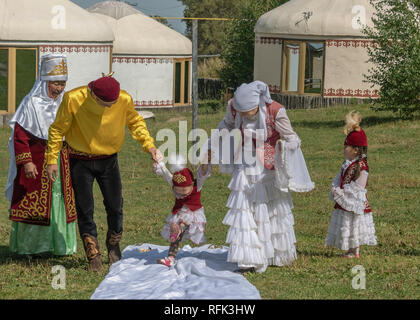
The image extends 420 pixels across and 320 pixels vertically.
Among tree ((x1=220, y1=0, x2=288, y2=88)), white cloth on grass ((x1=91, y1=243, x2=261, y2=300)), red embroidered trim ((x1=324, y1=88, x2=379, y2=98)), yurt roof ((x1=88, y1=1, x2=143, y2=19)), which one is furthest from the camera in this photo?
tree ((x1=220, y1=0, x2=288, y2=88))

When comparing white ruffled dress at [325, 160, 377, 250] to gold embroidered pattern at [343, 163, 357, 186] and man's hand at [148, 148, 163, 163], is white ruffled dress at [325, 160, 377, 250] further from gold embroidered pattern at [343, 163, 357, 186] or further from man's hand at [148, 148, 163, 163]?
man's hand at [148, 148, 163, 163]

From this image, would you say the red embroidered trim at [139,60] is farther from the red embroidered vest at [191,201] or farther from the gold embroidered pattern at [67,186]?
the red embroidered vest at [191,201]

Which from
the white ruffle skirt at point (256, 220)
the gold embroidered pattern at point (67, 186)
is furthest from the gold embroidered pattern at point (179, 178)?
the gold embroidered pattern at point (67, 186)

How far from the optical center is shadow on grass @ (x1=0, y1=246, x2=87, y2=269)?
7680mm

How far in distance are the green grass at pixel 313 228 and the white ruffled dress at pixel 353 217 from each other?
0.62 feet

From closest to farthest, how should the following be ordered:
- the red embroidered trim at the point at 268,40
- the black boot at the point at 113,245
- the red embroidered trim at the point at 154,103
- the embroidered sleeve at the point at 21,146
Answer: the black boot at the point at 113,245, the embroidered sleeve at the point at 21,146, the red embroidered trim at the point at 154,103, the red embroidered trim at the point at 268,40

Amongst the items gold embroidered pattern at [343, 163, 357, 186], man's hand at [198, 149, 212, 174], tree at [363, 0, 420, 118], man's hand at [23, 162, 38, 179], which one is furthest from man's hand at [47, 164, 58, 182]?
tree at [363, 0, 420, 118]

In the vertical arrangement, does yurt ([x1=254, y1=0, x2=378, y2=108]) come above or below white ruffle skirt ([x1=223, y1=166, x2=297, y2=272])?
above

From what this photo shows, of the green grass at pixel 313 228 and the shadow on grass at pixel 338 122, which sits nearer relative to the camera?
the green grass at pixel 313 228

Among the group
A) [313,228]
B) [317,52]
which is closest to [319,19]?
[317,52]

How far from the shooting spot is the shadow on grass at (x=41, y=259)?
7.68m

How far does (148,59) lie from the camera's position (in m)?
26.2

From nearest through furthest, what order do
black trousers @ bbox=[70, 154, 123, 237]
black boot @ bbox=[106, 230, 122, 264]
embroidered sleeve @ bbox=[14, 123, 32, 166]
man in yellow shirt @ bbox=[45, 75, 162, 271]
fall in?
1. man in yellow shirt @ bbox=[45, 75, 162, 271]
2. black trousers @ bbox=[70, 154, 123, 237]
3. black boot @ bbox=[106, 230, 122, 264]
4. embroidered sleeve @ bbox=[14, 123, 32, 166]

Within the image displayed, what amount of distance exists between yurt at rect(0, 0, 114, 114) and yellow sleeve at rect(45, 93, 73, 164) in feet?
45.9
